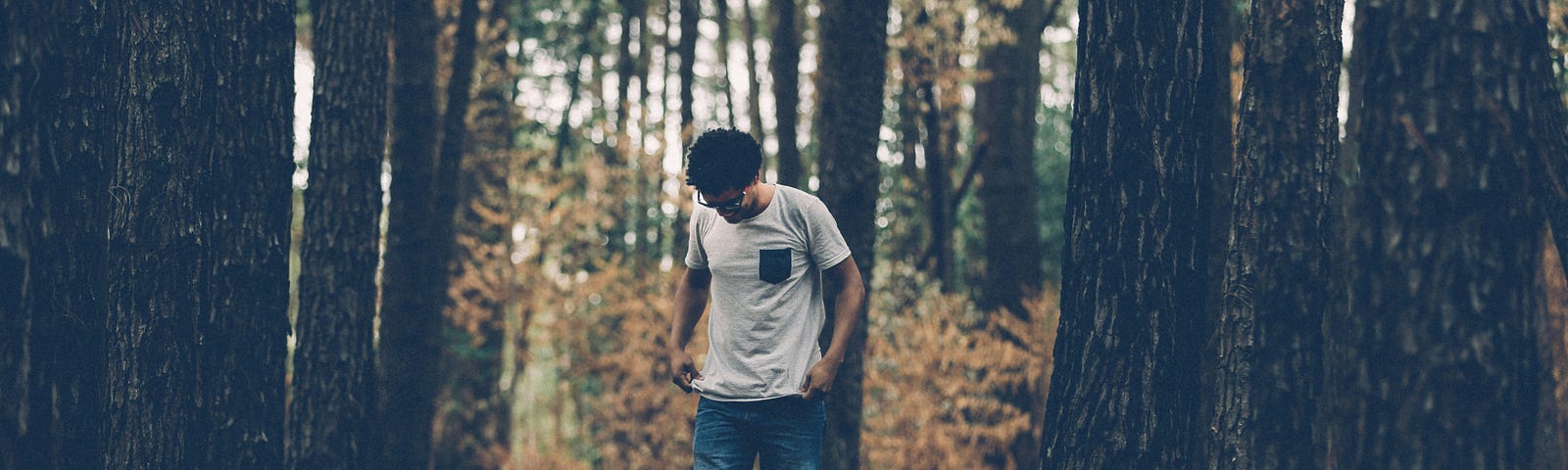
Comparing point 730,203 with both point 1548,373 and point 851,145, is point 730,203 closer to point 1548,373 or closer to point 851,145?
point 1548,373

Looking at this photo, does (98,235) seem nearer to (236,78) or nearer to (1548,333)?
(236,78)

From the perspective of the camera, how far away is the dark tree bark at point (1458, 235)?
357 cm

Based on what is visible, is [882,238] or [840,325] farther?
[882,238]

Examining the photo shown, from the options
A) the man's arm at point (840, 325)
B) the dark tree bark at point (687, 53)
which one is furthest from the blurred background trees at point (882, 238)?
the dark tree bark at point (687, 53)

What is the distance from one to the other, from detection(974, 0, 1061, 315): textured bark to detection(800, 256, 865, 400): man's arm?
8283mm

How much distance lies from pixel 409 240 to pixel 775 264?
6.80 metres

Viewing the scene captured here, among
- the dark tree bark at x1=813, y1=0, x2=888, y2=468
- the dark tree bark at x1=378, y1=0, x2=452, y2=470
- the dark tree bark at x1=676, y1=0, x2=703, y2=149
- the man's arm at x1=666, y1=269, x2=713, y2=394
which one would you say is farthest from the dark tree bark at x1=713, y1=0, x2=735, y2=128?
the man's arm at x1=666, y1=269, x2=713, y2=394

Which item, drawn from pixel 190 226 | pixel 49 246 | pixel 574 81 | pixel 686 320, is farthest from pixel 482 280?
pixel 49 246

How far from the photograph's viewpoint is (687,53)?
18.8 m

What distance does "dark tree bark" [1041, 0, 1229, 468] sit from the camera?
4.85 metres

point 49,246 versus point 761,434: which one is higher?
point 49,246

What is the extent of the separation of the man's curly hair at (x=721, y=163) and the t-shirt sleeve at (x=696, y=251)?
0.38 metres

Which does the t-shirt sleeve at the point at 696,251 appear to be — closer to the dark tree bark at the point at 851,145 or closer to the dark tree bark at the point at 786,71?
the dark tree bark at the point at 851,145

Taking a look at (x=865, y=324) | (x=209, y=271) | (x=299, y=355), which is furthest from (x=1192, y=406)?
(x=299, y=355)
